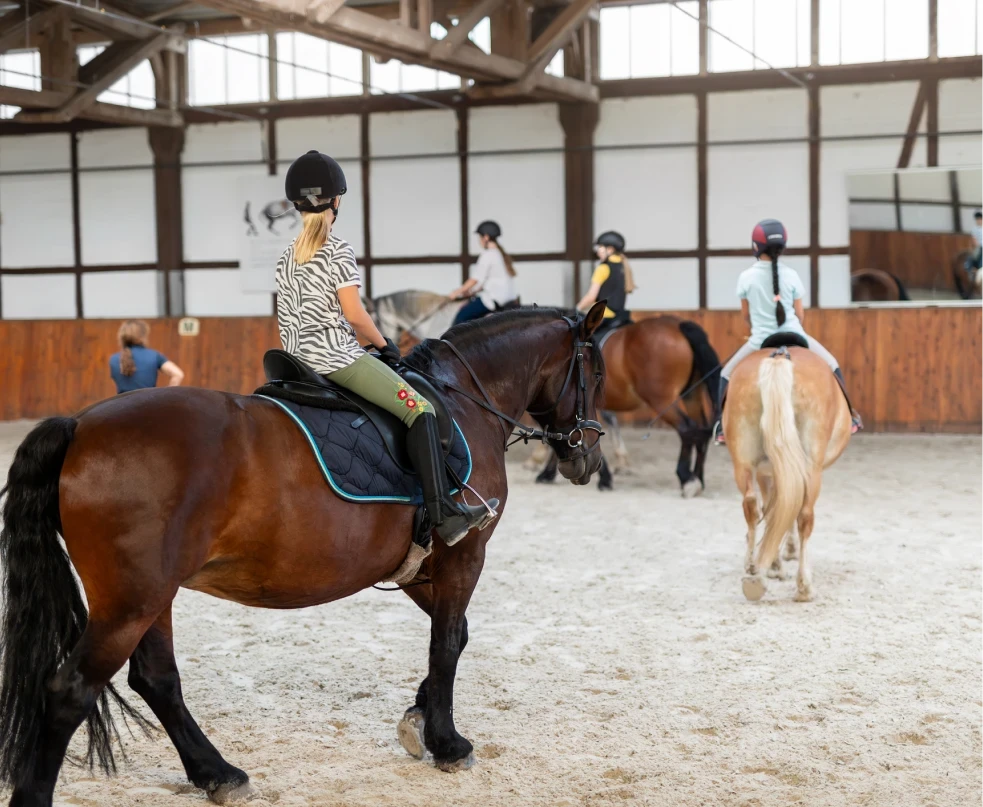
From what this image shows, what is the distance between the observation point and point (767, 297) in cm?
583

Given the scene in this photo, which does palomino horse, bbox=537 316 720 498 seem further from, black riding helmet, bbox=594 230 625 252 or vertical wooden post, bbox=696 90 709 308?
vertical wooden post, bbox=696 90 709 308

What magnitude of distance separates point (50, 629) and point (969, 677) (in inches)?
124

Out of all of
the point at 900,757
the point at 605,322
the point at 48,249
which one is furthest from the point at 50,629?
the point at 48,249

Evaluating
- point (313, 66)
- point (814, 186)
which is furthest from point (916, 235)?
point (313, 66)

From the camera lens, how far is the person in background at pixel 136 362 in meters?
7.85

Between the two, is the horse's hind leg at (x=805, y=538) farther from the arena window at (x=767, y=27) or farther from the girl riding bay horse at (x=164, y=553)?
the arena window at (x=767, y=27)

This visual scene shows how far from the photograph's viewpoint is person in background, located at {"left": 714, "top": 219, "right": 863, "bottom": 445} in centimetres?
573

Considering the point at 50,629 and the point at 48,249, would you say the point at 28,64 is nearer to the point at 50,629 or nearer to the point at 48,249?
the point at 48,249

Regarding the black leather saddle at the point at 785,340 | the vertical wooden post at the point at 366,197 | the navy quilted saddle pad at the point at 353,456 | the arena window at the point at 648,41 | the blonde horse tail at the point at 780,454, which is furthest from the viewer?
the vertical wooden post at the point at 366,197

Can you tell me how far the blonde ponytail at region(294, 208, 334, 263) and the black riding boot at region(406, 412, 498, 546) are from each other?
1.80ft

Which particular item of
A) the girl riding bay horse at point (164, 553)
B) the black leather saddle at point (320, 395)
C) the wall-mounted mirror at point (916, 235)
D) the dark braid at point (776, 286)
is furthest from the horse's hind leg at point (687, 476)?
the black leather saddle at point (320, 395)

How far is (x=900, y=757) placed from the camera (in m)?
3.24

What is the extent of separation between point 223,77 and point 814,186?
759 centimetres

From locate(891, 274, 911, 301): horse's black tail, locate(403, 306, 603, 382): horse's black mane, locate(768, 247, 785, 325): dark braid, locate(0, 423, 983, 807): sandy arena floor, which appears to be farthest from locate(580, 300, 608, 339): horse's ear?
locate(891, 274, 911, 301): horse's black tail
